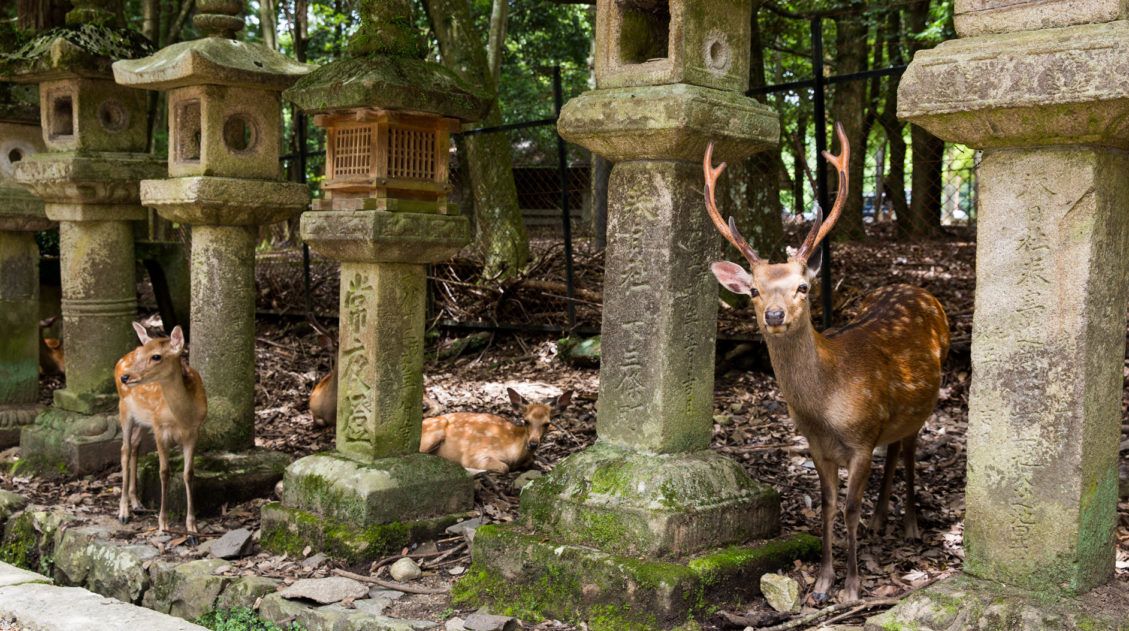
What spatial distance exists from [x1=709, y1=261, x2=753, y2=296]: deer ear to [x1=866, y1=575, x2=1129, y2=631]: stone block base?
1.30 m

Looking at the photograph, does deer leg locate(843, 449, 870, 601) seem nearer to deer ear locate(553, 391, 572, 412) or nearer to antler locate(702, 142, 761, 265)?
antler locate(702, 142, 761, 265)

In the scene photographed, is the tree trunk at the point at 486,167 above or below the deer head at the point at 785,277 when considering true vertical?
above

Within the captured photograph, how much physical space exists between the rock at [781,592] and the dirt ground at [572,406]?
0.20 ft

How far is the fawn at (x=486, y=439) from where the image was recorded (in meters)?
6.70

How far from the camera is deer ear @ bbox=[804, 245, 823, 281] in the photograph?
164 inches

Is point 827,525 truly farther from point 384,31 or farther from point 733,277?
point 384,31

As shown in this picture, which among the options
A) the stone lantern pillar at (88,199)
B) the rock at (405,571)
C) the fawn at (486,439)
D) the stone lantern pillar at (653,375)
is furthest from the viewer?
the stone lantern pillar at (88,199)

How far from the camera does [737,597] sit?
4.31 meters

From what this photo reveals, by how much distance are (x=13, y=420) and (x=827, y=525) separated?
6.09 m

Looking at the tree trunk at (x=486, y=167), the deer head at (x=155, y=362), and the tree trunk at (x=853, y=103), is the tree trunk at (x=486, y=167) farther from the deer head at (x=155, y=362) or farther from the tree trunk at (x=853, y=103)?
the tree trunk at (x=853, y=103)

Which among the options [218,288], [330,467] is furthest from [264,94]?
[330,467]

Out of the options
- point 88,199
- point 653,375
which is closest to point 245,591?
point 653,375

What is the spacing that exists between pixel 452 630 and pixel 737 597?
1.10m

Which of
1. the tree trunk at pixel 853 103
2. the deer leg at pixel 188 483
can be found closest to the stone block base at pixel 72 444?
the deer leg at pixel 188 483
